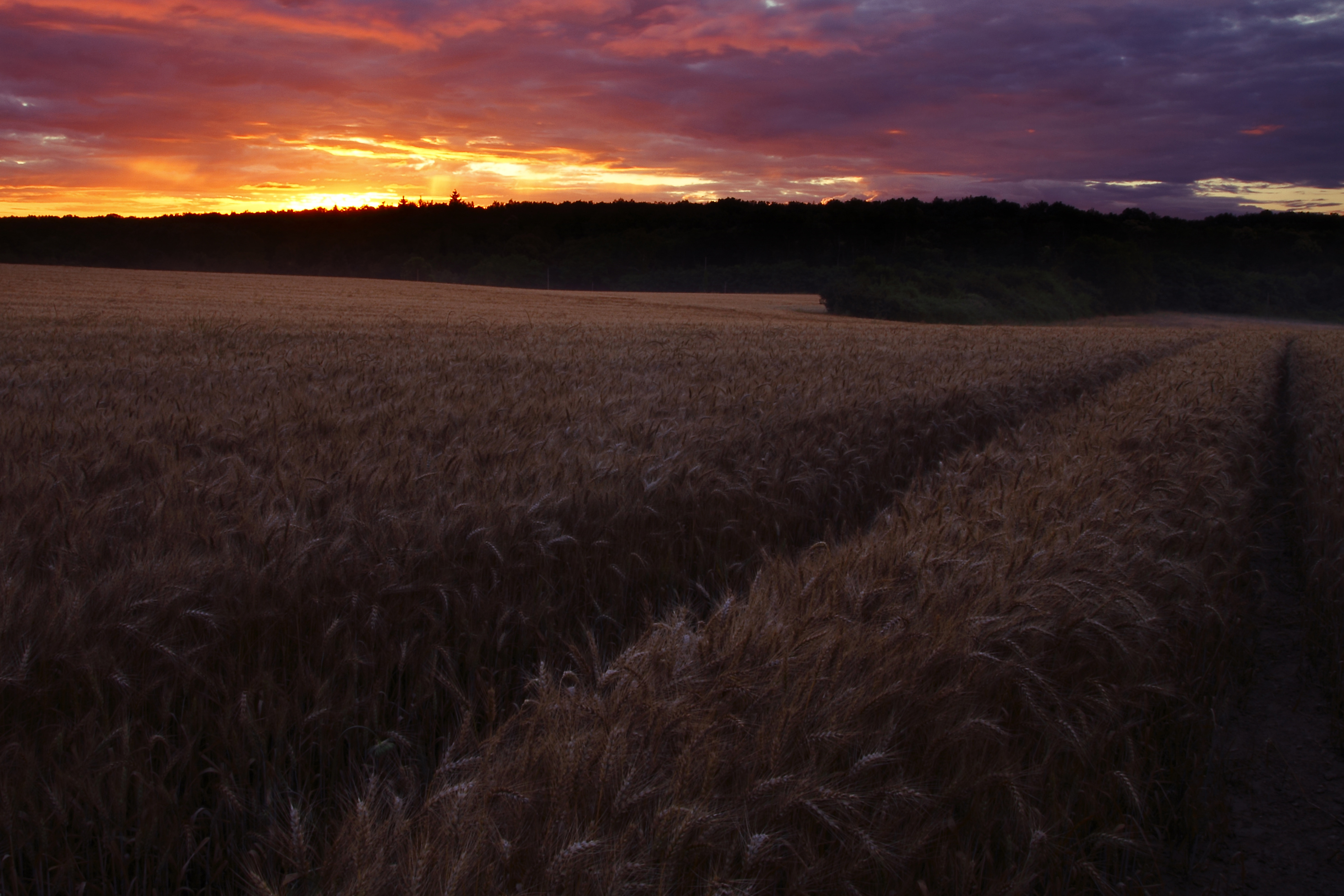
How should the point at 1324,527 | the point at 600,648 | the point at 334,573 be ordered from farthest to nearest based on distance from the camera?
the point at 1324,527
the point at 600,648
the point at 334,573

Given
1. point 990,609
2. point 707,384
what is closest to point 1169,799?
point 990,609

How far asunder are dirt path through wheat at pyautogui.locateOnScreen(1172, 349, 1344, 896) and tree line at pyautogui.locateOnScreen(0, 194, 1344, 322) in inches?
2979

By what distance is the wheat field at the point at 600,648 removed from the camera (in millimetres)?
1534

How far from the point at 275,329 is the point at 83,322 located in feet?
14.6

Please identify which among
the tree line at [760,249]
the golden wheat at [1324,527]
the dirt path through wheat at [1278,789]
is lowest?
the dirt path through wheat at [1278,789]

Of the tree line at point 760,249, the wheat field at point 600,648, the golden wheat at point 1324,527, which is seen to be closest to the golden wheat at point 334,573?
the wheat field at point 600,648

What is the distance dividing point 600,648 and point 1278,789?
7.82 feet

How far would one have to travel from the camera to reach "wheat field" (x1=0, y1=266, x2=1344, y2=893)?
5.03 feet

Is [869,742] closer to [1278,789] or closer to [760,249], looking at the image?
[1278,789]

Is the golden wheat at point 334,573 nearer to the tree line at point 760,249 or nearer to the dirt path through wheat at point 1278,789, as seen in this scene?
the dirt path through wheat at point 1278,789

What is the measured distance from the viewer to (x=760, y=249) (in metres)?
104

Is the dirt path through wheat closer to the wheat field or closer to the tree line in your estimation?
the wheat field

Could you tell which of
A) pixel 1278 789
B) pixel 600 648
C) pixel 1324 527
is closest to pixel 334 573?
pixel 600 648

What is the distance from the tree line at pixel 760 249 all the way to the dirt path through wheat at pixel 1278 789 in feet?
248
